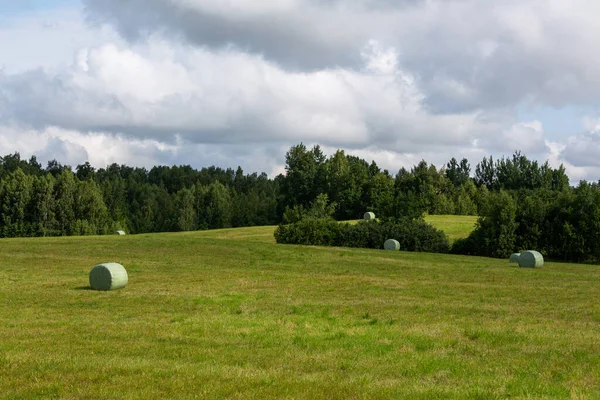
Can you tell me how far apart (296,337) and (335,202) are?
88.5 m

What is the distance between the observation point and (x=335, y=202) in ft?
335

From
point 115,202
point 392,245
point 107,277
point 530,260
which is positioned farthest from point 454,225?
point 115,202

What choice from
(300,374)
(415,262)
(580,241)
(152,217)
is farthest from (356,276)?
(152,217)

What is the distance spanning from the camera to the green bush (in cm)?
5756

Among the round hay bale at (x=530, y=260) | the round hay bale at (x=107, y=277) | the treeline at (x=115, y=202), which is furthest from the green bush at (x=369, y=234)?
the treeline at (x=115, y=202)

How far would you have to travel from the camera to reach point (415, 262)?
42.2 m

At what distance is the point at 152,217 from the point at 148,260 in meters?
106

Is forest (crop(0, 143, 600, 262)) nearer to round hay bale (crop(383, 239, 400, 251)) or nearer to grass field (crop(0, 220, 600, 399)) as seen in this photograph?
round hay bale (crop(383, 239, 400, 251))

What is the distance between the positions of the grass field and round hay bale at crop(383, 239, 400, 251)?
24.4 meters

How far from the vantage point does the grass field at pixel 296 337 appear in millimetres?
9734

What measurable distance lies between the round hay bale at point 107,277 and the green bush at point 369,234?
3657 centimetres

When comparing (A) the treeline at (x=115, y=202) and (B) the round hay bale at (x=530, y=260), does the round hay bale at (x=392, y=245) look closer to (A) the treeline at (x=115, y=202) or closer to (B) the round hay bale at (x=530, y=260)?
(B) the round hay bale at (x=530, y=260)

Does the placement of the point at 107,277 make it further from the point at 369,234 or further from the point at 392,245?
the point at 369,234

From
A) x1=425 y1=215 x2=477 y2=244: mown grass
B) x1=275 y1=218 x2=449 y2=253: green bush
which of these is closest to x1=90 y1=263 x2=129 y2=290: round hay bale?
x1=275 y1=218 x2=449 y2=253: green bush
